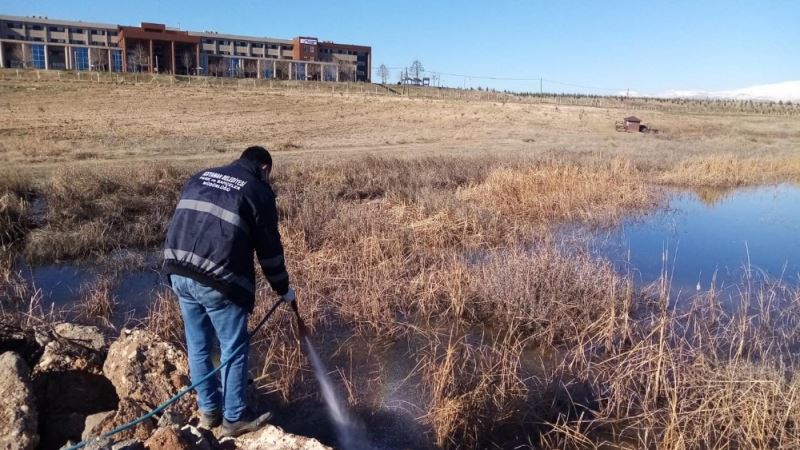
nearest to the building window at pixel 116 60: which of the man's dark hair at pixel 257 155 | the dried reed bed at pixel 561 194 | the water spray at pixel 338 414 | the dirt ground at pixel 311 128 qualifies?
the dirt ground at pixel 311 128

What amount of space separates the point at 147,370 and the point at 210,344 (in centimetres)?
59

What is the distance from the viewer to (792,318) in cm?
610

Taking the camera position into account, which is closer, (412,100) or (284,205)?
(284,205)

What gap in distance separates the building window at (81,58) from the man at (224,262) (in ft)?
253

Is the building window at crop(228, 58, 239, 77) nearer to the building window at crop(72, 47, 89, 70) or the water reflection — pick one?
the building window at crop(72, 47, 89, 70)

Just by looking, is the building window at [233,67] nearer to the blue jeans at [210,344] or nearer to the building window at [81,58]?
the building window at [81,58]

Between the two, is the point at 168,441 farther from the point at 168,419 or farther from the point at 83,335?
the point at 83,335

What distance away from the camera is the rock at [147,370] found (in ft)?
11.9

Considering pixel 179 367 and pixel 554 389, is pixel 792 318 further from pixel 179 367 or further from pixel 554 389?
pixel 179 367

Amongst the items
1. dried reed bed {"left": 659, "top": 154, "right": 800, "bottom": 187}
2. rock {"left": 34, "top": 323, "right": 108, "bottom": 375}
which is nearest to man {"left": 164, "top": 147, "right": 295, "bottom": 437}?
rock {"left": 34, "top": 323, "right": 108, "bottom": 375}

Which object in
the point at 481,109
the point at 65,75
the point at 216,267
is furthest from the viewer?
the point at 65,75

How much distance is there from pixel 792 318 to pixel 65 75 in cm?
5229

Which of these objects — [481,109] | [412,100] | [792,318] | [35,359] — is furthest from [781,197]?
[412,100]

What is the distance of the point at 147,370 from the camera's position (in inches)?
147
